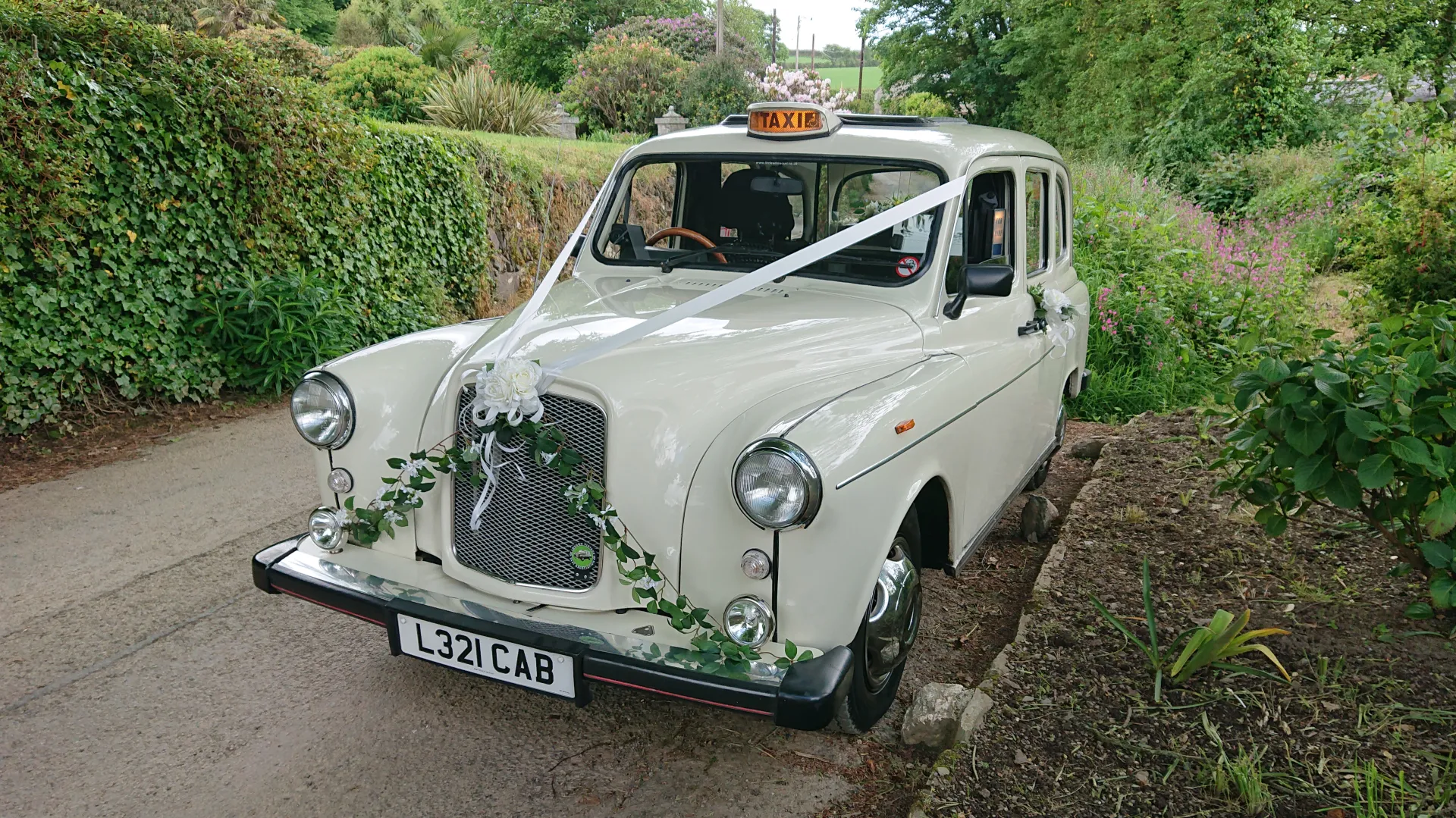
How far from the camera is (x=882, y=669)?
297 cm

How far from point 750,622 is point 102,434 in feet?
17.5

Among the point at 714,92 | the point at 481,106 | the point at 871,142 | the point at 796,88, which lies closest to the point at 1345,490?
the point at 871,142

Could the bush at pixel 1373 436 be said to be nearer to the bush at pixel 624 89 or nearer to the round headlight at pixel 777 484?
the round headlight at pixel 777 484

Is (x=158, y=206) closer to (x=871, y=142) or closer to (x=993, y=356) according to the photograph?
(x=871, y=142)

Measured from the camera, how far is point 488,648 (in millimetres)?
2650

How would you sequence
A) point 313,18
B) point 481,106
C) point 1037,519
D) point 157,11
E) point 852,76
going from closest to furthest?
1. point 1037,519
2. point 481,106
3. point 157,11
4. point 313,18
5. point 852,76

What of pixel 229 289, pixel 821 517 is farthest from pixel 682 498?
pixel 229 289

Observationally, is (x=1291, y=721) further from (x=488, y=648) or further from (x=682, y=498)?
(x=488, y=648)

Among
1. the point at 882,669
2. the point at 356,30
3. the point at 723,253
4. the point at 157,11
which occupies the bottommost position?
the point at 882,669

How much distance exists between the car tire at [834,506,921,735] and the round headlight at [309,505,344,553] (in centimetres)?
165

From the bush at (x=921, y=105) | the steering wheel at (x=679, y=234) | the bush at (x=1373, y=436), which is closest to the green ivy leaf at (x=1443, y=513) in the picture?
the bush at (x=1373, y=436)

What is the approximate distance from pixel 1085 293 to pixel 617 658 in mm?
3913

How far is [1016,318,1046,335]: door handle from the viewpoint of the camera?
4074 millimetres

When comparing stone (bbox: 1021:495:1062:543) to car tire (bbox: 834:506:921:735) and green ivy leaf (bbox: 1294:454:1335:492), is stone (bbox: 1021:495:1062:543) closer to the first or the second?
car tire (bbox: 834:506:921:735)
